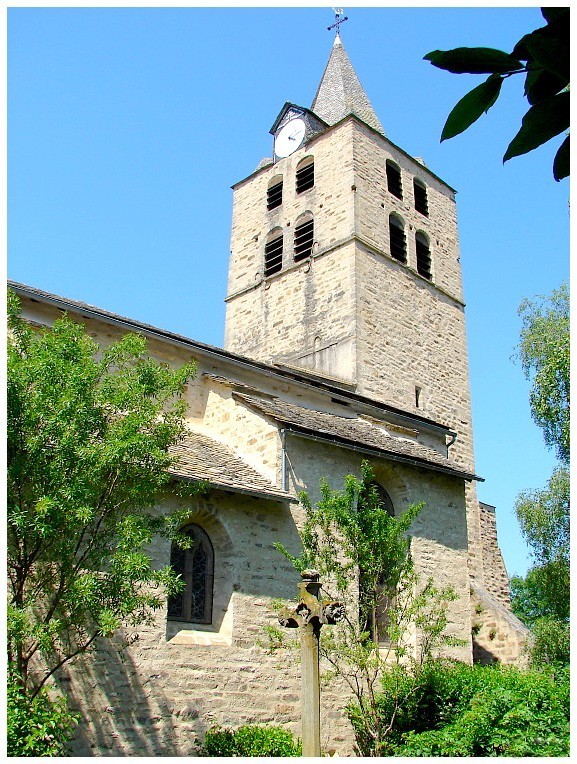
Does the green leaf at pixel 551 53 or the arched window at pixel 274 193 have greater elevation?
the arched window at pixel 274 193

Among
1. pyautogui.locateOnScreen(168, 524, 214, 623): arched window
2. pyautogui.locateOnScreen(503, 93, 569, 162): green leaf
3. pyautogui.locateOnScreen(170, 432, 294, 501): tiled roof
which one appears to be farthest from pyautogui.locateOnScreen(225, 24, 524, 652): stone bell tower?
pyautogui.locateOnScreen(503, 93, 569, 162): green leaf

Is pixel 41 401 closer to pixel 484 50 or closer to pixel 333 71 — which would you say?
pixel 484 50

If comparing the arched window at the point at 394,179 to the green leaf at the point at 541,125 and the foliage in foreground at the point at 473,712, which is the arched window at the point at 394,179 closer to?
the foliage in foreground at the point at 473,712

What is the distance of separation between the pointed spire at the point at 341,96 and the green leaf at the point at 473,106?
80.2 ft

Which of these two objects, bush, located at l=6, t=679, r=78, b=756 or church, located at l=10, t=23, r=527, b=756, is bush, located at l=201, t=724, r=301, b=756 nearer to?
church, located at l=10, t=23, r=527, b=756

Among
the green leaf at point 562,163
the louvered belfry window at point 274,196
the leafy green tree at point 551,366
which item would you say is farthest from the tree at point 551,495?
the green leaf at point 562,163

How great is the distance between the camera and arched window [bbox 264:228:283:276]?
77.1ft

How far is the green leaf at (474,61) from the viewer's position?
1.70 metres

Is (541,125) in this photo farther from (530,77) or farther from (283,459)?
(283,459)

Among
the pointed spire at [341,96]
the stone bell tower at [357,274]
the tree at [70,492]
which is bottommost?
the tree at [70,492]

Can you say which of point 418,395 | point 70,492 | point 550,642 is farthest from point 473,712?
point 418,395

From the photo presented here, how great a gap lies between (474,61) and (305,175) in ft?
76.1

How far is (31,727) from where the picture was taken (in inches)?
260

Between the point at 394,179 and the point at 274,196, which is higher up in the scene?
the point at 394,179
